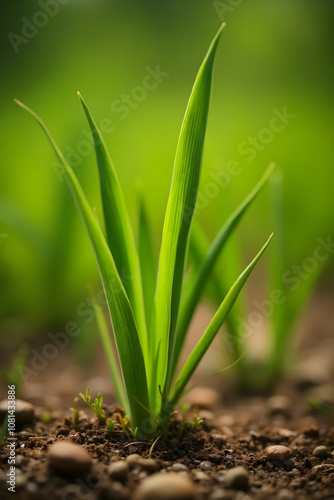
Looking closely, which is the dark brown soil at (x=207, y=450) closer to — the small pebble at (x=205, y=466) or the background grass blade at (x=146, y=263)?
the small pebble at (x=205, y=466)

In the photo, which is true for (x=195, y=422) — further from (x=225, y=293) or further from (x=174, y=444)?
(x=225, y=293)

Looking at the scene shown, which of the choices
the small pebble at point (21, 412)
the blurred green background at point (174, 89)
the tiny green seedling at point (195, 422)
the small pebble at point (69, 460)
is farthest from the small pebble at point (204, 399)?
the blurred green background at point (174, 89)

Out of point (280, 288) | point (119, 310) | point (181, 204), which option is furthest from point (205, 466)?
point (280, 288)

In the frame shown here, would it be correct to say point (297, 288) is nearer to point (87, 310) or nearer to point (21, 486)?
point (87, 310)

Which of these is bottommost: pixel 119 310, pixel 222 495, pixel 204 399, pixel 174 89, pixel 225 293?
pixel 222 495

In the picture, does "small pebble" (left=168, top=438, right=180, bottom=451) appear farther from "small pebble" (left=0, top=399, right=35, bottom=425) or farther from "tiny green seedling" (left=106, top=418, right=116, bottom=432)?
"small pebble" (left=0, top=399, right=35, bottom=425)

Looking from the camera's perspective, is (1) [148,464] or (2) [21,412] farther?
(2) [21,412]

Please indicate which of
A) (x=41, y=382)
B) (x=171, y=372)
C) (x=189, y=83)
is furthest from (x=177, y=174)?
(x=189, y=83)
